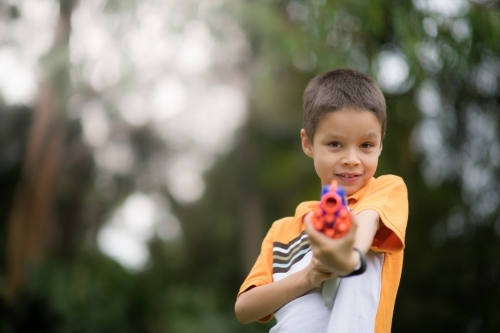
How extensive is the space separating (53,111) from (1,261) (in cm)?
313

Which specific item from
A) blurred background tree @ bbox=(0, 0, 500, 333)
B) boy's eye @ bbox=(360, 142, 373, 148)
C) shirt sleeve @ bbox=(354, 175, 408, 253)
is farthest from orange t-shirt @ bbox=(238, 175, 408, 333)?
blurred background tree @ bbox=(0, 0, 500, 333)

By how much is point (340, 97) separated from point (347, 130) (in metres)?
0.10

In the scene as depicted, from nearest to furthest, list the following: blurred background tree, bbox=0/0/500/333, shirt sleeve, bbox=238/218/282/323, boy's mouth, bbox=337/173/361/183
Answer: boy's mouth, bbox=337/173/361/183, shirt sleeve, bbox=238/218/282/323, blurred background tree, bbox=0/0/500/333

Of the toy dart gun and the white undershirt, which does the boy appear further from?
the toy dart gun

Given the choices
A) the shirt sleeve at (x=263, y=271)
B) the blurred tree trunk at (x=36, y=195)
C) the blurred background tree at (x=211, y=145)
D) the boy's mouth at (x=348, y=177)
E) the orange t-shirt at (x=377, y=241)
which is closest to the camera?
the orange t-shirt at (x=377, y=241)

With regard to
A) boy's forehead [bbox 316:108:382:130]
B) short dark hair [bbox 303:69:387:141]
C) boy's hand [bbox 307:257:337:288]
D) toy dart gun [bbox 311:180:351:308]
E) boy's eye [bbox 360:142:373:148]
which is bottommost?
boy's hand [bbox 307:257:337:288]

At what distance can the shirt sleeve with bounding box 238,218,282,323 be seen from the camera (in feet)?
6.39

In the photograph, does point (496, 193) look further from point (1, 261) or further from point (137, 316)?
point (1, 261)

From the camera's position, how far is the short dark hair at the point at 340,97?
1.78 m

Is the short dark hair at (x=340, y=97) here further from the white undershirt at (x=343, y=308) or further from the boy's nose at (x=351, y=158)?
the white undershirt at (x=343, y=308)

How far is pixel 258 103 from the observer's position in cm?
938

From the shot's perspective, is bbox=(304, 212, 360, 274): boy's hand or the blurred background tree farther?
the blurred background tree

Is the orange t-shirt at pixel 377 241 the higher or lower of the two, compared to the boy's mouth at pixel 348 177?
lower

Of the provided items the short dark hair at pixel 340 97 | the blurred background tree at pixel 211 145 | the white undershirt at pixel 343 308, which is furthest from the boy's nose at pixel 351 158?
the blurred background tree at pixel 211 145
